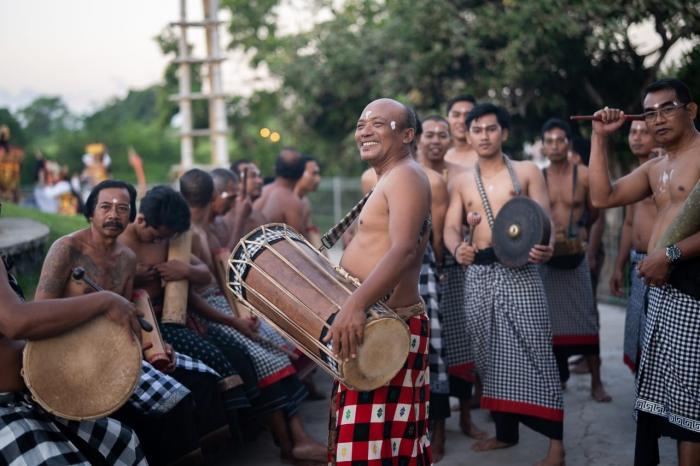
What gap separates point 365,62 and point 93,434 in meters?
14.1

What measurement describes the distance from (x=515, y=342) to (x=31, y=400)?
3.07 meters

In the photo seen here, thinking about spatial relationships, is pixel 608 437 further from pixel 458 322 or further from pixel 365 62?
pixel 365 62

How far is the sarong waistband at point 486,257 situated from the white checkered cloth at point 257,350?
4.83 ft

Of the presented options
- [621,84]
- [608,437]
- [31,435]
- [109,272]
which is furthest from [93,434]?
[621,84]

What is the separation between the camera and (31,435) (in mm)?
3240

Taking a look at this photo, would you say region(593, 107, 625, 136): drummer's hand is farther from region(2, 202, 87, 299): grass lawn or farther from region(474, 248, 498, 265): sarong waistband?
region(2, 202, 87, 299): grass lawn

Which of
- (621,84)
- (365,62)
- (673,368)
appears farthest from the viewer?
(365,62)

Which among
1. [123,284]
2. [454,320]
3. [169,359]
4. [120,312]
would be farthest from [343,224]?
[454,320]

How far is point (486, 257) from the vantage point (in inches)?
214

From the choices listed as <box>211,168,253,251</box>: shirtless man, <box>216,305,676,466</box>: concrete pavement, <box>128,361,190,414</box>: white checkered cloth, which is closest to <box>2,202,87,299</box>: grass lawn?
<box>211,168,253,251</box>: shirtless man

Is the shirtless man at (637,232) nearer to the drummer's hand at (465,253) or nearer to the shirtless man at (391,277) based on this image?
the drummer's hand at (465,253)

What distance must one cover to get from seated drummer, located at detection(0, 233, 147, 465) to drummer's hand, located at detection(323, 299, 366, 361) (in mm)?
854

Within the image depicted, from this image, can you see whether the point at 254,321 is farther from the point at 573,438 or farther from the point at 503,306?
the point at 573,438

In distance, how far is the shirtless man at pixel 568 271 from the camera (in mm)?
6648
